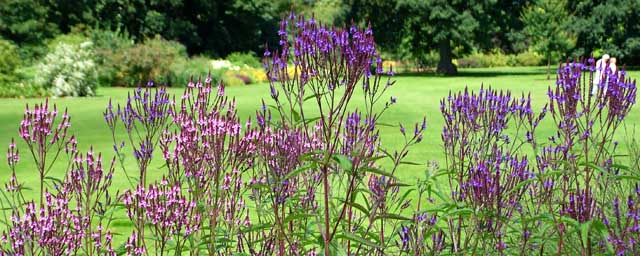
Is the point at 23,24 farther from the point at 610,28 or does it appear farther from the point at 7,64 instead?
the point at 610,28

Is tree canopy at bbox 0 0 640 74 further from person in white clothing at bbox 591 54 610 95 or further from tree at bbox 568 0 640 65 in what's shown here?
person in white clothing at bbox 591 54 610 95

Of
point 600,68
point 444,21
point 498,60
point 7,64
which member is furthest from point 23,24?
point 600,68

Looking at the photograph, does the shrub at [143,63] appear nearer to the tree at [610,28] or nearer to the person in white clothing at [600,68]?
the person in white clothing at [600,68]

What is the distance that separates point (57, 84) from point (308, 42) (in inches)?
919

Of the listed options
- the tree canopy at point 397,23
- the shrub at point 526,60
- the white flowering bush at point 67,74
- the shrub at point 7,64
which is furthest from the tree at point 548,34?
the shrub at point 7,64

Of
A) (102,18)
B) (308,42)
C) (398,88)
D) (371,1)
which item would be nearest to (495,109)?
(308,42)

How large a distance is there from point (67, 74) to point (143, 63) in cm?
571

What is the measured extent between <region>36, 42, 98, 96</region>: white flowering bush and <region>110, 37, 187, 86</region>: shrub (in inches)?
182

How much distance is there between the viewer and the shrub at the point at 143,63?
3073 centimetres

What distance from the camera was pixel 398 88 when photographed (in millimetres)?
32781

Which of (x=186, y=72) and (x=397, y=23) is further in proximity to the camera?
(x=397, y=23)

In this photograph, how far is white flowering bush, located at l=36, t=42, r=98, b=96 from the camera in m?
25.0

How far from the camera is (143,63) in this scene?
3078cm

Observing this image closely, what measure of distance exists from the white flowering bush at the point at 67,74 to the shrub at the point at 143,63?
4.63 m
